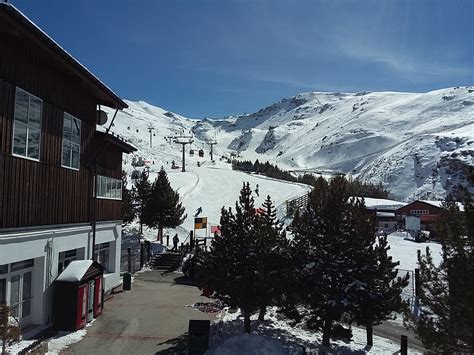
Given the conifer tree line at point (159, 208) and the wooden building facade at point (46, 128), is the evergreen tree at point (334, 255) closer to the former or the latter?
the wooden building facade at point (46, 128)

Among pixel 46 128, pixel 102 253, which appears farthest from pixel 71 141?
pixel 102 253

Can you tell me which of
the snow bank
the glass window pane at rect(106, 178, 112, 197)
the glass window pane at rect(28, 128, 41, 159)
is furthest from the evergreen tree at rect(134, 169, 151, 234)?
the snow bank

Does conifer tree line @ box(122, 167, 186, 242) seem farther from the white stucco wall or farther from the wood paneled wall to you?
the white stucco wall

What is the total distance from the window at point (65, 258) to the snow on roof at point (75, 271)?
2.68ft

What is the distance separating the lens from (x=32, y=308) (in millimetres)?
13062

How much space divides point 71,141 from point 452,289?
12.2 m

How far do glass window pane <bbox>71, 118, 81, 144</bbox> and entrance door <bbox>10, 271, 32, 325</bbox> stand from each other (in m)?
4.79

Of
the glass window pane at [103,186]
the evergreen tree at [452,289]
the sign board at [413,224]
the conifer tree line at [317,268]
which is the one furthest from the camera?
the sign board at [413,224]

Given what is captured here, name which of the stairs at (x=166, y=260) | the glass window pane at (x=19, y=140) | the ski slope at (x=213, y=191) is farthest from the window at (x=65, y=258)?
the ski slope at (x=213, y=191)

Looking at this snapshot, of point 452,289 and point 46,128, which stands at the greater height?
point 46,128

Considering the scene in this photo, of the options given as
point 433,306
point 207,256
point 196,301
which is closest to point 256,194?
point 196,301

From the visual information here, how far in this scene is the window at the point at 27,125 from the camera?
11518 mm

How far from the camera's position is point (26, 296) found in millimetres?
12922

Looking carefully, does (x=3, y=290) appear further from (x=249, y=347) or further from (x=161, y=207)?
(x=161, y=207)
